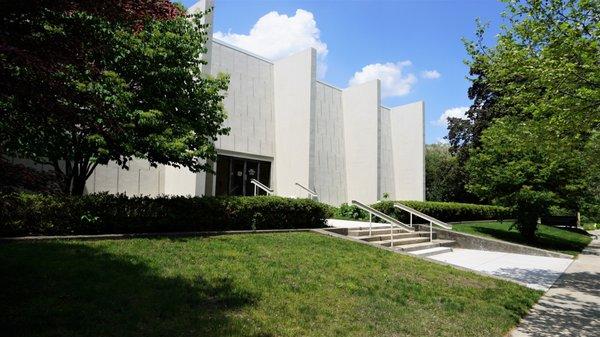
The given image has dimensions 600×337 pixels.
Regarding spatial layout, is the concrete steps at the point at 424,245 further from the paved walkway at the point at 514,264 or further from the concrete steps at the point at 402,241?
the paved walkway at the point at 514,264

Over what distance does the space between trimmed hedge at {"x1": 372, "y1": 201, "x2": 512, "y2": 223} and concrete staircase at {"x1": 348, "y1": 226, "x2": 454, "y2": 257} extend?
226 cm

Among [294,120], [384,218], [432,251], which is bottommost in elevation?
[432,251]

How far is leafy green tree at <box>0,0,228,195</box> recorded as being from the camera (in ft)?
9.72

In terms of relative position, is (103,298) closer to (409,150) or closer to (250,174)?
(250,174)

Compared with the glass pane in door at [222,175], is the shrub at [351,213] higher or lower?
lower

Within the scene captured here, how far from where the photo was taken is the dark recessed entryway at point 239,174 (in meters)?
17.2

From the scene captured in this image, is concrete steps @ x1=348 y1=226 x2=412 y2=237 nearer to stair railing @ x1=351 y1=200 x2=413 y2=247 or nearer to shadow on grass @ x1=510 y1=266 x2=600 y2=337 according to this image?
stair railing @ x1=351 y1=200 x2=413 y2=247

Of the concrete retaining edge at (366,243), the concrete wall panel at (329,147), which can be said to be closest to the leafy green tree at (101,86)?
the concrete retaining edge at (366,243)

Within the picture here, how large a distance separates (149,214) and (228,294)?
3973 mm

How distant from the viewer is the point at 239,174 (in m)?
17.8

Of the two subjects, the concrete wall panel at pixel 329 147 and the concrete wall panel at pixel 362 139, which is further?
the concrete wall panel at pixel 362 139

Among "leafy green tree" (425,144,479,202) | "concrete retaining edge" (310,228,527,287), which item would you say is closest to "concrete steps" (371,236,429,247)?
"concrete retaining edge" (310,228,527,287)

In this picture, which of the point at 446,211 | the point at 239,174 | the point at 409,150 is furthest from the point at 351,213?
the point at 409,150

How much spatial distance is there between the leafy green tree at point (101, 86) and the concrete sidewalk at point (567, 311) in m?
5.93
